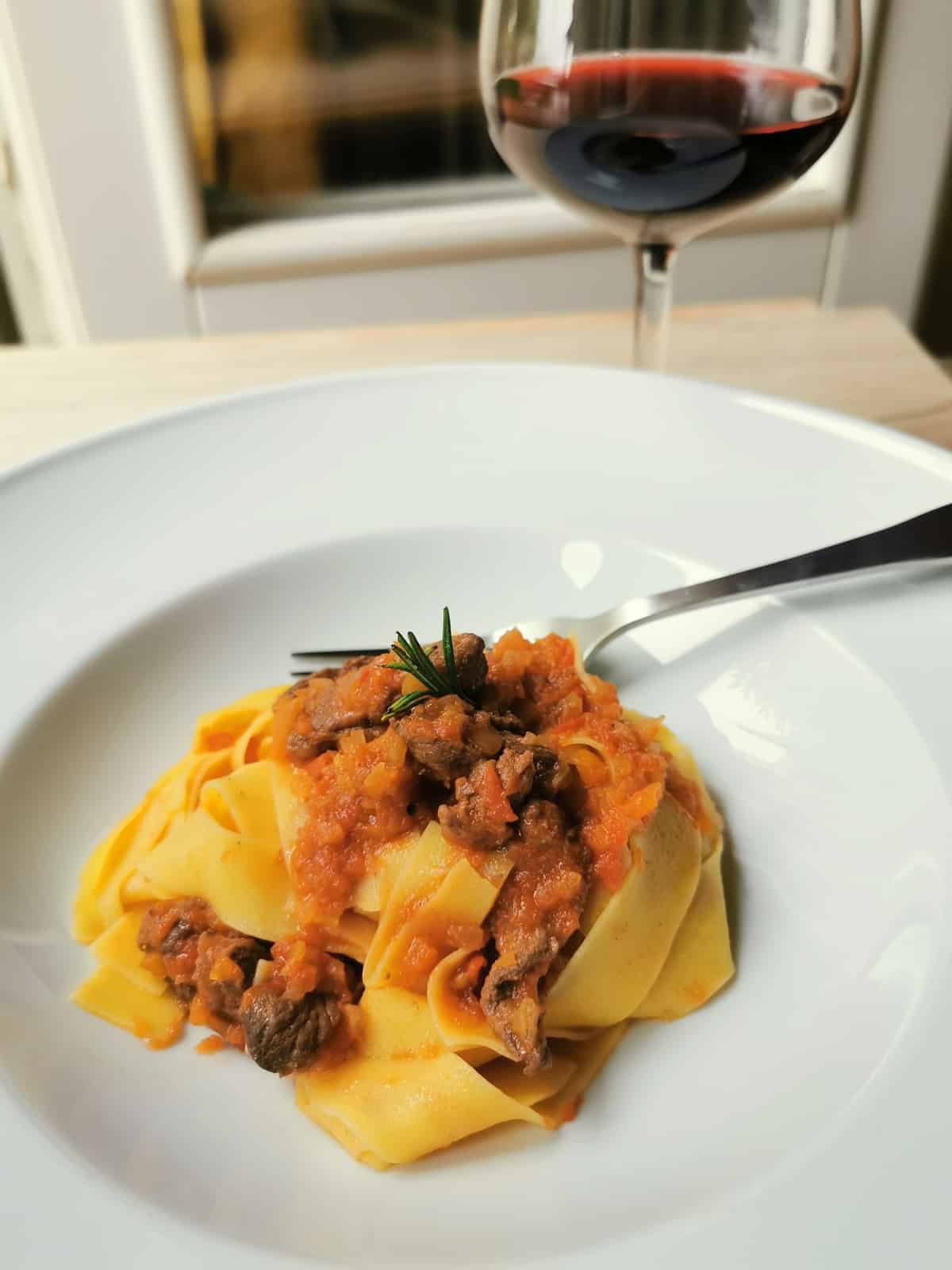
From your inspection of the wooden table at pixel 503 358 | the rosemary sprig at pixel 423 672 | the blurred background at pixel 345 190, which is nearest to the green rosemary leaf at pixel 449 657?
the rosemary sprig at pixel 423 672

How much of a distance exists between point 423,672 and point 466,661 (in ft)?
0.31

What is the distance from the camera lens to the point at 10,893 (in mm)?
1845

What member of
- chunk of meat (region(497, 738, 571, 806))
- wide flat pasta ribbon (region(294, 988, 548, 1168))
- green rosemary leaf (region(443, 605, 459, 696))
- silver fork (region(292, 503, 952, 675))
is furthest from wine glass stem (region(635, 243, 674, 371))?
wide flat pasta ribbon (region(294, 988, 548, 1168))

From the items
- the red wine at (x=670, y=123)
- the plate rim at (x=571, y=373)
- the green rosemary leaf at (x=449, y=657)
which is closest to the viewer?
the green rosemary leaf at (x=449, y=657)

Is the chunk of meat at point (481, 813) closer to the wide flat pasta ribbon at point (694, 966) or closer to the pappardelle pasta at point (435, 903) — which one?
the pappardelle pasta at point (435, 903)

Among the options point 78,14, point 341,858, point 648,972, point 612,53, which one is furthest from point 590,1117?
point 78,14

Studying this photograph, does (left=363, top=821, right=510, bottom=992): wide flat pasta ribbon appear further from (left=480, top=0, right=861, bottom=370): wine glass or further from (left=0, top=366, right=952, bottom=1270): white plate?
(left=480, top=0, right=861, bottom=370): wine glass

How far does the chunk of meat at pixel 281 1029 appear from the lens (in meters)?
1.60

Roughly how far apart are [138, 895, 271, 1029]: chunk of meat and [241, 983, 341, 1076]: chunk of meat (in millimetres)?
69

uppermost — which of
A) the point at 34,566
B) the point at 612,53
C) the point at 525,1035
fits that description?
the point at 612,53

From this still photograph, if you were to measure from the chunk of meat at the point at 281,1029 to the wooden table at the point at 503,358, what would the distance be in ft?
5.80

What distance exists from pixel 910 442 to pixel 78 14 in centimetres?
434

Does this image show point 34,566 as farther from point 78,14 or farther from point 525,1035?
point 78,14

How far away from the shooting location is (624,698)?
228cm
